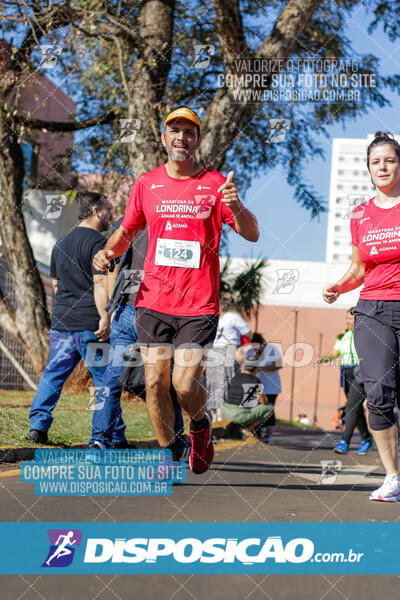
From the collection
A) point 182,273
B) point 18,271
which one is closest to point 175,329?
point 182,273

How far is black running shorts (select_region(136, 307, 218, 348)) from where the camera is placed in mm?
4531

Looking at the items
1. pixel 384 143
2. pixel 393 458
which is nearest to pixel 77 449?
pixel 393 458

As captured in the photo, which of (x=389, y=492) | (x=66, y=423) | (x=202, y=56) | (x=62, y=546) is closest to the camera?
(x=62, y=546)

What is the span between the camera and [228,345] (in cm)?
1019

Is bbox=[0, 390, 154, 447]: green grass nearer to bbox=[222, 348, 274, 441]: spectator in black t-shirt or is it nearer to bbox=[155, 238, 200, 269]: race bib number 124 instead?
bbox=[222, 348, 274, 441]: spectator in black t-shirt

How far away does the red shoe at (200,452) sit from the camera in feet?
15.5

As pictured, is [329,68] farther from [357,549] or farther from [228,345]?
[357,549]

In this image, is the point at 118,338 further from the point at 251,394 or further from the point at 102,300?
the point at 251,394

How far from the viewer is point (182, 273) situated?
4574 mm

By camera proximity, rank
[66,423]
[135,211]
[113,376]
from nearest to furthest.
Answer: [135,211]
[113,376]
[66,423]

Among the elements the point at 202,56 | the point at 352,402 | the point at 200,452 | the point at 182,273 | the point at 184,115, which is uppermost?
the point at 202,56

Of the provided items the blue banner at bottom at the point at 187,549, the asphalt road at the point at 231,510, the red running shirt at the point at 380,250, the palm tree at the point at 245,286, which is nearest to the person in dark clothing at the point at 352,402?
the asphalt road at the point at 231,510

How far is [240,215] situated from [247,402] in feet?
16.6

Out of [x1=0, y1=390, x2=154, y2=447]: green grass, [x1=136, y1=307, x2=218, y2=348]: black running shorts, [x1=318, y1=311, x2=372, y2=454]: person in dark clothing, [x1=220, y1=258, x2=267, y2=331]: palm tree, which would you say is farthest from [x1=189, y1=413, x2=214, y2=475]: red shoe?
[x1=220, y1=258, x2=267, y2=331]: palm tree
